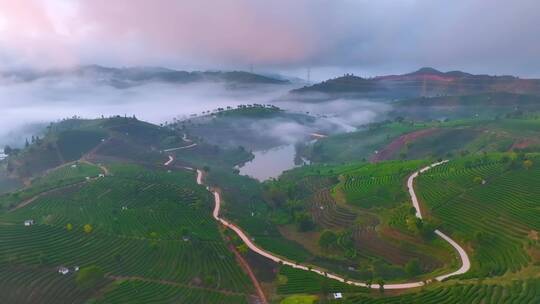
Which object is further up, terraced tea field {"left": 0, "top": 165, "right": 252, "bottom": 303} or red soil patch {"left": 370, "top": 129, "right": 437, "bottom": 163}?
red soil patch {"left": 370, "top": 129, "right": 437, "bottom": 163}

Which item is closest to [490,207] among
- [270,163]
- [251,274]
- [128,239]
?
[251,274]

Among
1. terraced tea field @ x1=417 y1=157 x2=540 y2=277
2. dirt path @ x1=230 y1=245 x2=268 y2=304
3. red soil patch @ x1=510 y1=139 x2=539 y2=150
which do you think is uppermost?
red soil patch @ x1=510 y1=139 x2=539 y2=150

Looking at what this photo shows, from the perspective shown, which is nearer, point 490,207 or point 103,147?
point 490,207

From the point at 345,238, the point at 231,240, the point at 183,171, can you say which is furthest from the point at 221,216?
the point at 183,171

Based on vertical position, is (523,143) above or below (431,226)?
above

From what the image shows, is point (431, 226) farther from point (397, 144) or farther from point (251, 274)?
point (397, 144)

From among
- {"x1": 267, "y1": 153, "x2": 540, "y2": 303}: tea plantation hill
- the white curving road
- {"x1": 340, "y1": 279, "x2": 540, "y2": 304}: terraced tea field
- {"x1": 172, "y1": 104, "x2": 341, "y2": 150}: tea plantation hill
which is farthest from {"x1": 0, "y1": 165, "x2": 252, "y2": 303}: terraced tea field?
{"x1": 172, "y1": 104, "x2": 341, "y2": 150}: tea plantation hill

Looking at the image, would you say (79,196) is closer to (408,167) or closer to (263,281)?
(263,281)

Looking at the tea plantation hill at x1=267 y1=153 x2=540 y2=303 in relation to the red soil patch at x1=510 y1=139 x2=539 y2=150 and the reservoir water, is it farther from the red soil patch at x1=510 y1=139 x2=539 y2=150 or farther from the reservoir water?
the reservoir water
